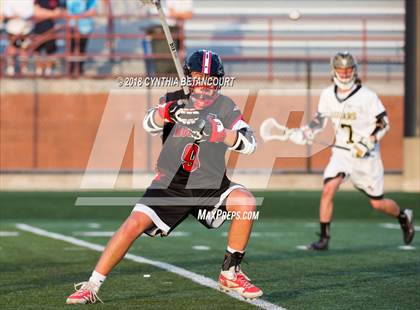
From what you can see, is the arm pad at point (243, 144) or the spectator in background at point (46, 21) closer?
the arm pad at point (243, 144)

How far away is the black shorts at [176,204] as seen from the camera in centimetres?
632

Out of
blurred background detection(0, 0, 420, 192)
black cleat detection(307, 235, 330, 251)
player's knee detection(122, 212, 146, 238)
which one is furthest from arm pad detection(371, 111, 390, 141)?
blurred background detection(0, 0, 420, 192)

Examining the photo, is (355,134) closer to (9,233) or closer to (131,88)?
(9,233)

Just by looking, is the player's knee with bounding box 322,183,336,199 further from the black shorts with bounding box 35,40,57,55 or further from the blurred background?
the black shorts with bounding box 35,40,57,55

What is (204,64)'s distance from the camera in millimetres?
6301

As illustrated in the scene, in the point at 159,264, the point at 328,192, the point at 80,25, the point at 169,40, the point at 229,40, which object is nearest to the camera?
the point at 169,40

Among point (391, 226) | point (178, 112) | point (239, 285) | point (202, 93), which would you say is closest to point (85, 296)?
point (239, 285)

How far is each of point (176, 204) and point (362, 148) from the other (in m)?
4.10

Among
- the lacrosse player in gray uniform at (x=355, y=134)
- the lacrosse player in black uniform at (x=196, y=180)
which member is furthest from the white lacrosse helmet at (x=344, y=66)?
the lacrosse player in black uniform at (x=196, y=180)

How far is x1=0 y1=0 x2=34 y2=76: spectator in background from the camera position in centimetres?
2027

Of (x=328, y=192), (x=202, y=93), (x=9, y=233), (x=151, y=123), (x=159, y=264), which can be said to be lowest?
(x=9, y=233)

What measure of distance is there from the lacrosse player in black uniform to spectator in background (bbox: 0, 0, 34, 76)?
46.0 ft

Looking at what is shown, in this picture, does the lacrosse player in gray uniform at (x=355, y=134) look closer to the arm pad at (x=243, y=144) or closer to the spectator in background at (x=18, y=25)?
the arm pad at (x=243, y=144)

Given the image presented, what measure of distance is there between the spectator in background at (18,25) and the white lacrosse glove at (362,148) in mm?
10900
